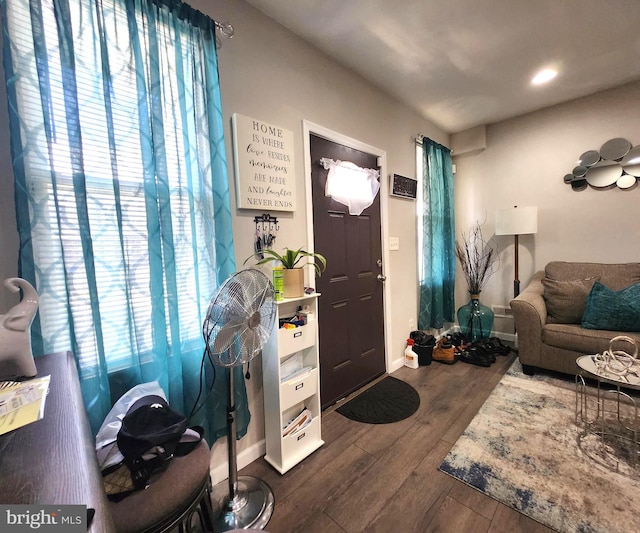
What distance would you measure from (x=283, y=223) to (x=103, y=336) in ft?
3.43

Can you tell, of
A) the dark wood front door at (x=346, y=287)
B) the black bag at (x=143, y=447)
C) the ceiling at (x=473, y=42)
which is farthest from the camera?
the dark wood front door at (x=346, y=287)

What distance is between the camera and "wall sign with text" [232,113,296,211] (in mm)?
1518

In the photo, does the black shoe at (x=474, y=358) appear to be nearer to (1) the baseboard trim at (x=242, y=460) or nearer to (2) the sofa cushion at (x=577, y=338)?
(2) the sofa cushion at (x=577, y=338)

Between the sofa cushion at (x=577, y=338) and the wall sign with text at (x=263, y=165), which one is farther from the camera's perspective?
the sofa cushion at (x=577, y=338)

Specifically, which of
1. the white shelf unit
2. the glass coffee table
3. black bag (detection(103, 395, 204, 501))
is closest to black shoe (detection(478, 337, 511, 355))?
the glass coffee table

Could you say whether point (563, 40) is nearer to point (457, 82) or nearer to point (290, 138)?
point (457, 82)

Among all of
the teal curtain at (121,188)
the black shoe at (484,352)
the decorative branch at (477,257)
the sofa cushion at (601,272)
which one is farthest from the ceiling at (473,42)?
the black shoe at (484,352)

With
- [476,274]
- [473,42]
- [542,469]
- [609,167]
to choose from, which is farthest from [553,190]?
[542,469]

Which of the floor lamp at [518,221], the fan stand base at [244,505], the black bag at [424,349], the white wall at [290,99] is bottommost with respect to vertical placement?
the fan stand base at [244,505]

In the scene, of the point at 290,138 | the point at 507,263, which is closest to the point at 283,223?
the point at 290,138

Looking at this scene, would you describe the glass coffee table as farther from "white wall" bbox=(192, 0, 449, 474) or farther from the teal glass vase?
"white wall" bbox=(192, 0, 449, 474)

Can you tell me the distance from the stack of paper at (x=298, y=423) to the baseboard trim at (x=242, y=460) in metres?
0.21

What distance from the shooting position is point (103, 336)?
1.10 m

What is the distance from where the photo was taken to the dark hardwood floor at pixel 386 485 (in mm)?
1228
